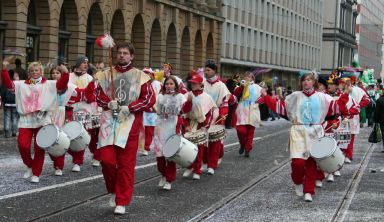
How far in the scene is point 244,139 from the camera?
758 inches

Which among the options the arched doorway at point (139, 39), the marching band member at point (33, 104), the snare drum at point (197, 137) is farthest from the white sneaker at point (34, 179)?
the arched doorway at point (139, 39)

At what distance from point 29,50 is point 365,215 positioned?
23.4m

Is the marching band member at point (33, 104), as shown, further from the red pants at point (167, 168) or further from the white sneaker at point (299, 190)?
the white sneaker at point (299, 190)

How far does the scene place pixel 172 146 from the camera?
12305 mm

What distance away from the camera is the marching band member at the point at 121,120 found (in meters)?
10.2

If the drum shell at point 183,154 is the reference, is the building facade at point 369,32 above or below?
above

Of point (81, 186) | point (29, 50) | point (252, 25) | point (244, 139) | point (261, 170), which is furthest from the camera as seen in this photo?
point (252, 25)

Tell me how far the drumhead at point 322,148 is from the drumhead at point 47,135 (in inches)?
142

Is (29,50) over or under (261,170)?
over

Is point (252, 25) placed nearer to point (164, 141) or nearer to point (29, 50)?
point (29, 50)

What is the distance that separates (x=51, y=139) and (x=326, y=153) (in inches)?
152

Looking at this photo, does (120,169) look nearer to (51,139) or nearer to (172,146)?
(172,146)

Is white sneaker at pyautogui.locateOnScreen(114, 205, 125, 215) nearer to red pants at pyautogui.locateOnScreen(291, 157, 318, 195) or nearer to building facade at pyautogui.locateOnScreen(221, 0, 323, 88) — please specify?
red pants at pyautogui.locateOnScreen(291, 157, 318, 195)

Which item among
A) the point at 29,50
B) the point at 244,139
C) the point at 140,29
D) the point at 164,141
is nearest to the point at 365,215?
the point at 164,141
